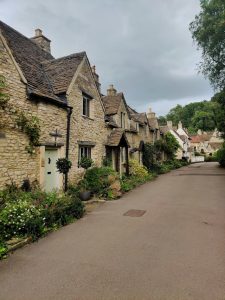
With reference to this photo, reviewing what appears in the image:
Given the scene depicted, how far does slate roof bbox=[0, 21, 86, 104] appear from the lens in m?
11.9

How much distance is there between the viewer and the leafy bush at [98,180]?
1358 centimetres

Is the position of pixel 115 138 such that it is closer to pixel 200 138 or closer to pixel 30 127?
pixel 30 127

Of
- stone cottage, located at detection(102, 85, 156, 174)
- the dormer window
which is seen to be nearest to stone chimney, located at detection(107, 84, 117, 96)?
stone cottage, located at detection(102, 85, 156, 174)

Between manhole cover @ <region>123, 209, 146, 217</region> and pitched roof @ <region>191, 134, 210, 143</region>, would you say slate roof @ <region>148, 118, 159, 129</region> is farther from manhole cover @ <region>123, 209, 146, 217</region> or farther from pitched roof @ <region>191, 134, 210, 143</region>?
pitched roof @ <region>191, 134, 210, 143</region>

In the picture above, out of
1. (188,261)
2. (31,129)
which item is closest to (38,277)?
(188,261)

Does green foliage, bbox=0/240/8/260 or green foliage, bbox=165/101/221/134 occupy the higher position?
green foliage, bbox=165/101/221/134

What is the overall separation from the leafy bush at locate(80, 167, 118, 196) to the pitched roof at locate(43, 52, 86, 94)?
4961mm

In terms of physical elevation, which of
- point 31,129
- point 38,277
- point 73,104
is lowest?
point 38,277

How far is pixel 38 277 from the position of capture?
4.89 m

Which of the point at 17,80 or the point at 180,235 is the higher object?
the point at 17,80

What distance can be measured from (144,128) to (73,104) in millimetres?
16968

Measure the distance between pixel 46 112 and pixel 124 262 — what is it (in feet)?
27.0

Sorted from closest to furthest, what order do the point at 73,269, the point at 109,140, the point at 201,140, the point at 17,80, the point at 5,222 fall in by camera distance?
the point at 73,269 → the point at 5,222 → the point at 17,80 → the point at 109,140 → the point at 201,140

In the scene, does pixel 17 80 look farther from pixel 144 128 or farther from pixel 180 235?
pixel 144 128
